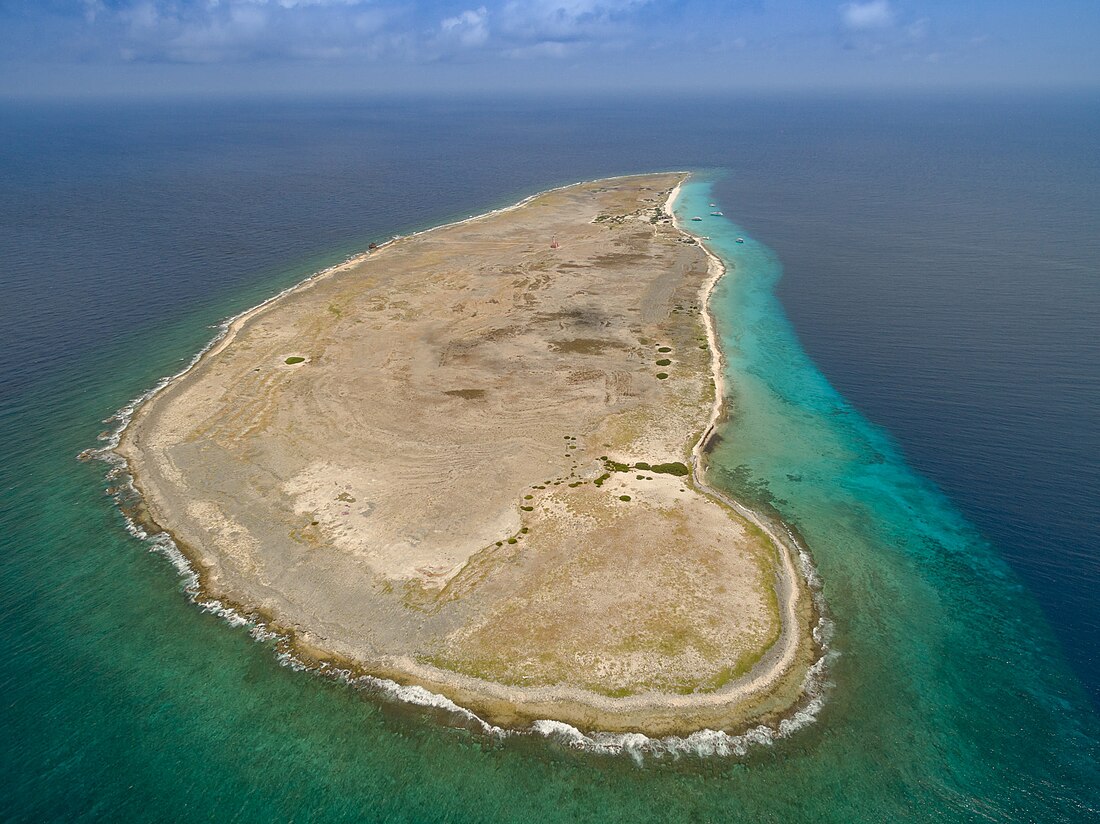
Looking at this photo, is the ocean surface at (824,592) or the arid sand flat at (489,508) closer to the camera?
the ocean surface at (824,592)

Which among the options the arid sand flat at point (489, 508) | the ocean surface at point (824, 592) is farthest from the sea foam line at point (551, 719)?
the arid sand flat at point (489, 508)

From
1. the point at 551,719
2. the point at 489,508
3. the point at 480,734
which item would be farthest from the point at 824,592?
the point at 489,508

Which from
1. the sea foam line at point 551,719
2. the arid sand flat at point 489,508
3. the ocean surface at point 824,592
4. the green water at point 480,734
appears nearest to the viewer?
the green water at point 480,734

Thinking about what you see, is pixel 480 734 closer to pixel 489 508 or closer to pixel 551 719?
pixel 551 719

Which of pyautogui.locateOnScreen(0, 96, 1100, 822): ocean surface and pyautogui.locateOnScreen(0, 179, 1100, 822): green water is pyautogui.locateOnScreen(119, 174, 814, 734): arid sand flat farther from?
pyautogui.locateOnScreen(0, 96, 1100, 822): ocean surface

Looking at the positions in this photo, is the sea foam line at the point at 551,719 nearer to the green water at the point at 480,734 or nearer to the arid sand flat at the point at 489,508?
the green water at the point at 480,734

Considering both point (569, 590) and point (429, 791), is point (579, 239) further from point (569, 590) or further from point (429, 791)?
point (429, 791)

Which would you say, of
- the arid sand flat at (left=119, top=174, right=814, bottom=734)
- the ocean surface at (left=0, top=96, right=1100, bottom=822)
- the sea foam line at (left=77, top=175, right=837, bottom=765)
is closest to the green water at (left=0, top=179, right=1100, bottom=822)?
the ocean surface at (left=0, top=96, right=1100, bottom=822)
